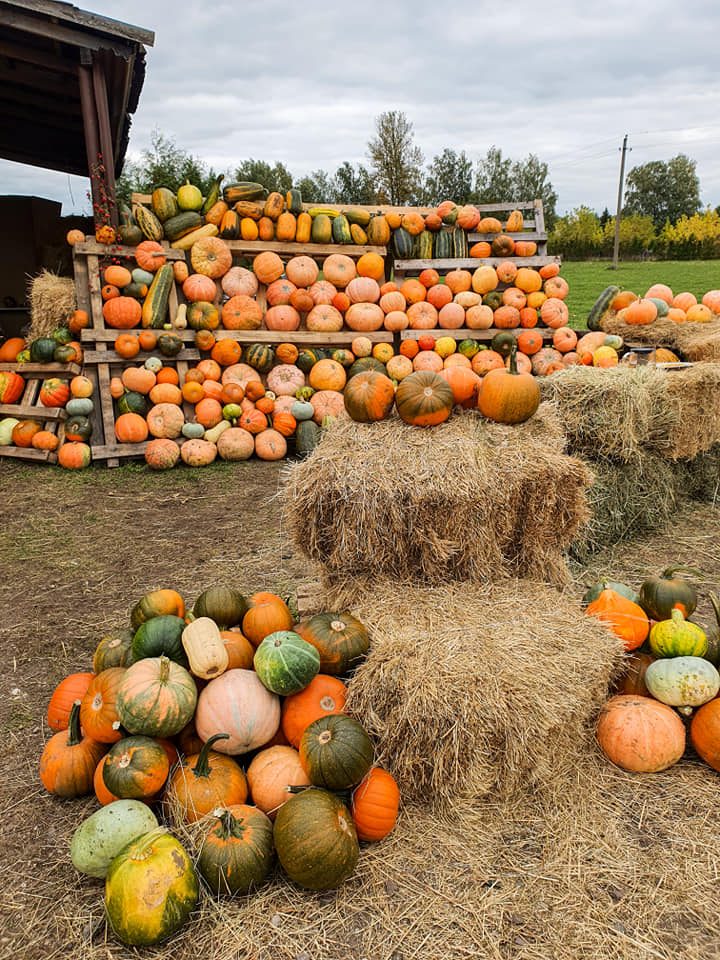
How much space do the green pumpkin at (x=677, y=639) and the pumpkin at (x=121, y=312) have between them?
6.54 metres

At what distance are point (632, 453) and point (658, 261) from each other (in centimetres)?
3778

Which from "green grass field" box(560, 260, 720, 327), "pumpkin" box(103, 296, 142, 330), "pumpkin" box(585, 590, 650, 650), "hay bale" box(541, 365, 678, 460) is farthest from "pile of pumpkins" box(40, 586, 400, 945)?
"green grass field" box(560, 260, 720, 327)

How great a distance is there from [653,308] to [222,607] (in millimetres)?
7012

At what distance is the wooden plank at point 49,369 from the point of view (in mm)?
7398

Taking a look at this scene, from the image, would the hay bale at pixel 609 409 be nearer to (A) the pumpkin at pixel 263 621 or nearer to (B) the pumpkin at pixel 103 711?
(A) the pumpkin at pixel 263 621

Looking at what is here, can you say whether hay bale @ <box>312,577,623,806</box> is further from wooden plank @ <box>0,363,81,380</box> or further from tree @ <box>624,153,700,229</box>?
tree @ <box>624,153,700,229</box>

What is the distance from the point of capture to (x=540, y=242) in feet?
30.2

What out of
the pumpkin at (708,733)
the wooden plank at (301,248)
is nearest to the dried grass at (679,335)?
the wooden plank at (301,248)

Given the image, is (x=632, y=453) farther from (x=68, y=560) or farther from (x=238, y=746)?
(x=68, y=560)

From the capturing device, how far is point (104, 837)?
2.08 metres

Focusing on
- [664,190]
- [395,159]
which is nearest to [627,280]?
[395,159]

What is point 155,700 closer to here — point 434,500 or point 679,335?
point 434,500

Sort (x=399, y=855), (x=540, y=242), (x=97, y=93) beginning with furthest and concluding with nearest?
(x=540, y=242)
(x=97, y=93)
(x=399, y=855)

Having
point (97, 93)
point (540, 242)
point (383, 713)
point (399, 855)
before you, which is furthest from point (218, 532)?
point (540, 242)
